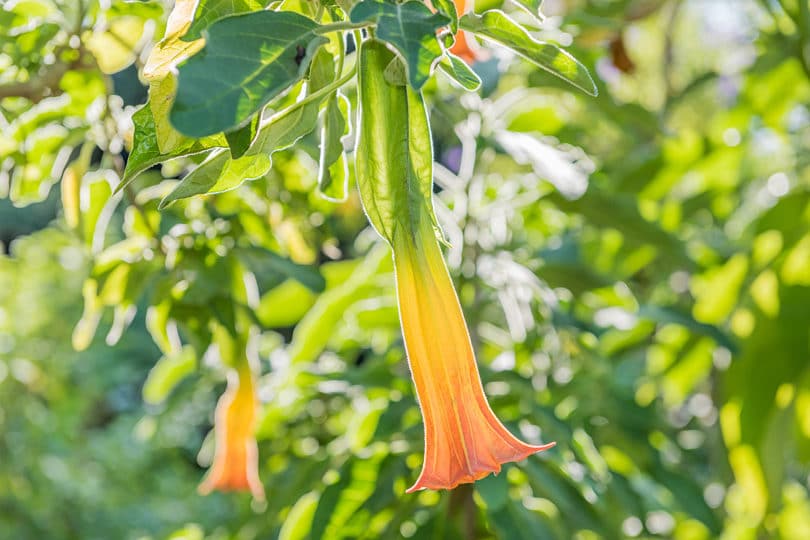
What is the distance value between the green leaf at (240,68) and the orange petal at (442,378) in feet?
0.31

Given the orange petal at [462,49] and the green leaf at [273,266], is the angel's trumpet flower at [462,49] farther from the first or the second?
the green leaf at [273,266]

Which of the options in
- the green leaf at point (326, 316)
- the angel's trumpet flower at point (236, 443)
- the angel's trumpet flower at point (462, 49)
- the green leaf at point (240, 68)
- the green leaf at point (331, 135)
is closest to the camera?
the green leaf at point (240, 68)

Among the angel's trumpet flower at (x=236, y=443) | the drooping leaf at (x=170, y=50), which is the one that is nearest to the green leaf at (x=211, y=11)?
the drooping leaf at (x=170, y=50)

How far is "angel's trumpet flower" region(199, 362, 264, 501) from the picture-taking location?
0.69 metres

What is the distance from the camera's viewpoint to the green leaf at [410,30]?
0.97 feet

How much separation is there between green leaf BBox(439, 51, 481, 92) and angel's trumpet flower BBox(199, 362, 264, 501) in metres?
0.37

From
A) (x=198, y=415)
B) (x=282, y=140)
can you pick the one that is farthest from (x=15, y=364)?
(x=282, y=140)

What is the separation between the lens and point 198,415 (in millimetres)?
2293

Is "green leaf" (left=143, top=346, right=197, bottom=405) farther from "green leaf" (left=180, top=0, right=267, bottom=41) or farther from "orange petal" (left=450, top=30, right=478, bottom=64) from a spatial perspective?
"green leaf" (left=180, top=0, right=267, bottom=41)

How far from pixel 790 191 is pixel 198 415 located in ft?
5.07

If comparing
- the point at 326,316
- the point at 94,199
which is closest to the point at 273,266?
the point at 94,199

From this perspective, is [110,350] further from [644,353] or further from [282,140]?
[282,140]

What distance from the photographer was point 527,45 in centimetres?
36

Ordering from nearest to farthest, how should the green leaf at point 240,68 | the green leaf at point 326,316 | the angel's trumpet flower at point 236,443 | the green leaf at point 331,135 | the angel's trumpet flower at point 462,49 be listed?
the green leaf at point 240,68
the green leaf at point 331,135
the angel's trumpet flower at point 462,49
the angel's trumpet flower at point 236,443
the green leaf at point 326,316
